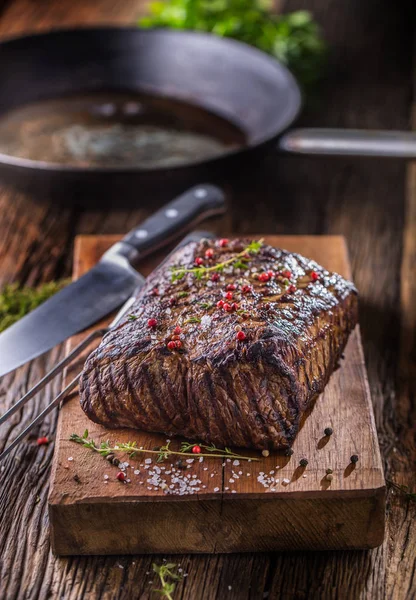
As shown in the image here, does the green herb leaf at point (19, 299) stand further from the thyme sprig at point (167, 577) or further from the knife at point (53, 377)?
the thyme sprig at point (167, 577)

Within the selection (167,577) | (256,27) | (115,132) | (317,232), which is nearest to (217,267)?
(167,577)

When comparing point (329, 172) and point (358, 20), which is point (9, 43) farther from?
point (358, 20)

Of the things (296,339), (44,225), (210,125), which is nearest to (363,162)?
(210,125)

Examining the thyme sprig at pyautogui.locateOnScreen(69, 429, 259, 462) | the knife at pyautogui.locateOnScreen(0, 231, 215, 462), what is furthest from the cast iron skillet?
the thyme sprig at pyautogui.locateOnScreen(69, 429, 259, 462)

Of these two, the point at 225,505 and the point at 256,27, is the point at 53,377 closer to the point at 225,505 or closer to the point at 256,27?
the point at 225,505

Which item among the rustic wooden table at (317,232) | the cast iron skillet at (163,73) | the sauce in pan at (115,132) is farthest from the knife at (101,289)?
the cast iron skillet at (163,73)

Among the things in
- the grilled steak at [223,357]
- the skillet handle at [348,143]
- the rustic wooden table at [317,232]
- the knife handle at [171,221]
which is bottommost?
the rustic wooden table at [317,232]

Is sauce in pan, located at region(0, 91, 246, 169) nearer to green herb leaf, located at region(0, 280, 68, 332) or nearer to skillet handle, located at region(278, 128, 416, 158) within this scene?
skillet handle, located at region(278, 128, 416, 158)
